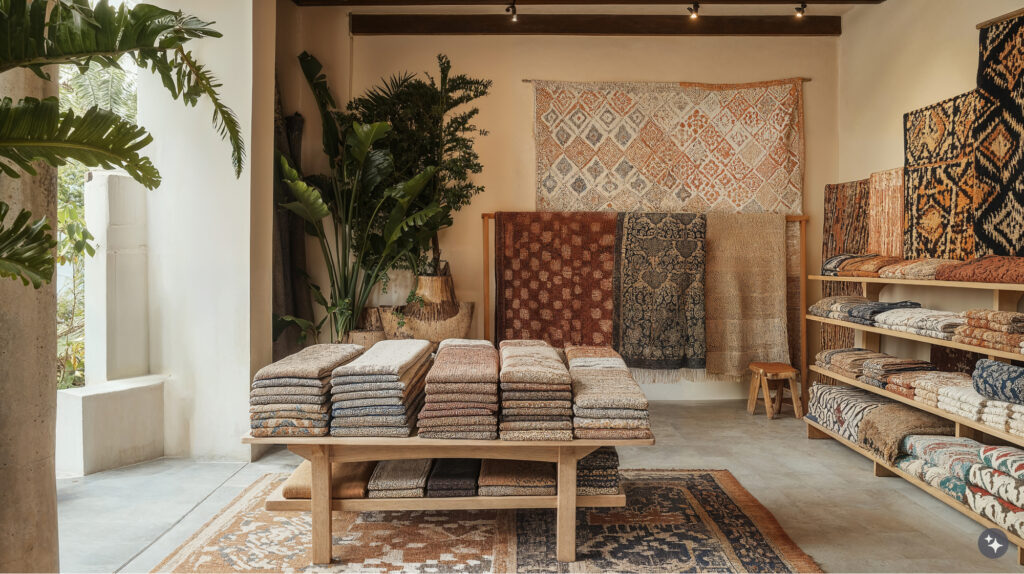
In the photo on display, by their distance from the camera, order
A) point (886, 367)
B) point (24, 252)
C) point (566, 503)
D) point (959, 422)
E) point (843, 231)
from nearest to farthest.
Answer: point (24, 252) < point (566, 503) < point (959, 422) < point (886, 367) < point (843, 231)

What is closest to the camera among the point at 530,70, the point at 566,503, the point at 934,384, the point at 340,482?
the point at 566,503

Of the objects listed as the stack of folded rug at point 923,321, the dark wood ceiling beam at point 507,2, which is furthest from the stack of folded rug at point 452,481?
the dark wood ceiling beam at point 507,2

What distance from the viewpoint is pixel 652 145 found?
18.4 feet

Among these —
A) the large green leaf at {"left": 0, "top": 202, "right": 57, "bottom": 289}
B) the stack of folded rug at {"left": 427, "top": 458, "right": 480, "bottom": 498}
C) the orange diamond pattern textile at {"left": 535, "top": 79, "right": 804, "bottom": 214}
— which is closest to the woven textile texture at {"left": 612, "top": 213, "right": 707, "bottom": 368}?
the orange diamond pattern textile at {"left": 535, "top": 79, "right": 804, "bottom": 214}

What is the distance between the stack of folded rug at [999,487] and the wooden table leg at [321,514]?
2.70 m

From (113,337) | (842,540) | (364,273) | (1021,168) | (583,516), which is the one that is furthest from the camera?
(364,273)

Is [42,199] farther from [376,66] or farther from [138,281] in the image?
[376,66]

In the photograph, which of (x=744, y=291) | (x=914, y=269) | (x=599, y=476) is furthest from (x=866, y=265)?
(x=599, y=476)

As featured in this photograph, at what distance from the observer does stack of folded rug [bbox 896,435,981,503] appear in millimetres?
2922

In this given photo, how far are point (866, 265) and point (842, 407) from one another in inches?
40.7

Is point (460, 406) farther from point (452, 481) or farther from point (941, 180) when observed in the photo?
point (941, 180)

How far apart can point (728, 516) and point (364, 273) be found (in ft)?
11.6

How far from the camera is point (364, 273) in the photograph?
5.44 m

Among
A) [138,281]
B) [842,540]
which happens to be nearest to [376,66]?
[138,281]
